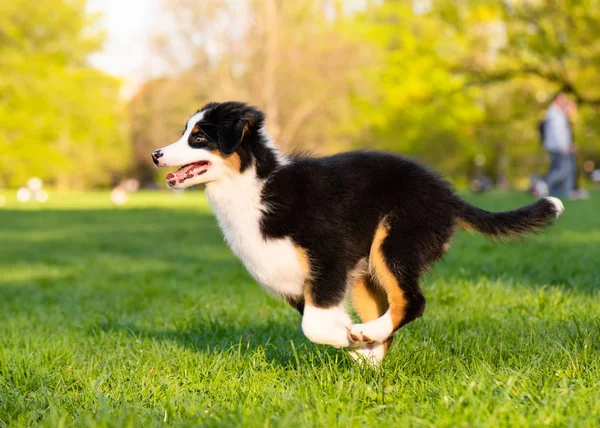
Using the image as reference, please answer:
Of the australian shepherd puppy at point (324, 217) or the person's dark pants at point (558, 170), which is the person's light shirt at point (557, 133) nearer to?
the person's dark pants at point (558, 170)

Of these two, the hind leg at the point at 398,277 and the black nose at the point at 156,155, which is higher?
the black nose at the point at 156,155

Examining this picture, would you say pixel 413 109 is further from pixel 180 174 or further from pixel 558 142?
pixel 180 174

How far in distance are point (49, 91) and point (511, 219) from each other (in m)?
45.5

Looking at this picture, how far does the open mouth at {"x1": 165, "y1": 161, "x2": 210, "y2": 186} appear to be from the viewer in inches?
137

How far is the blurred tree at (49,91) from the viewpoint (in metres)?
43.9

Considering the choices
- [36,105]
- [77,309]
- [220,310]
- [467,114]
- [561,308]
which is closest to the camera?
[561,308]

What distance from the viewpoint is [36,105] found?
45.5 m

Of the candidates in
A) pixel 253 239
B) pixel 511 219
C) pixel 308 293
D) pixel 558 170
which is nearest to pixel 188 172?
pixel 253 239

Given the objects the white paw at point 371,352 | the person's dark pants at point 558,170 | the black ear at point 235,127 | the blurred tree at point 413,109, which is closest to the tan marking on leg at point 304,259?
the white paw at point 371,352

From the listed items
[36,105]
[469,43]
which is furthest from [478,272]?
[36,105]

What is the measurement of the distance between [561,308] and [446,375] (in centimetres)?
184

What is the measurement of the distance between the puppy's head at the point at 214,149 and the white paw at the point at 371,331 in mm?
1009

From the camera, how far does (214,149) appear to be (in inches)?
138

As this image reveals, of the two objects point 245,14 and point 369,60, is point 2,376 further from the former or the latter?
point 369,60
